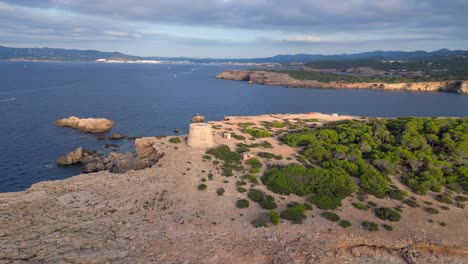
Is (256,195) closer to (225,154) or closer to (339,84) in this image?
(225,154)

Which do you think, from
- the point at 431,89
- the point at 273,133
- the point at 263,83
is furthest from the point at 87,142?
the point at 431,89

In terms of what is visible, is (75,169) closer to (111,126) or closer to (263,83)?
(111,126)

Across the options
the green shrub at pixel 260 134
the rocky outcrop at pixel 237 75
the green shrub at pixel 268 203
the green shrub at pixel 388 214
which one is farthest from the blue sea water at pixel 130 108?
the rocky outcrop at pixel 237 75

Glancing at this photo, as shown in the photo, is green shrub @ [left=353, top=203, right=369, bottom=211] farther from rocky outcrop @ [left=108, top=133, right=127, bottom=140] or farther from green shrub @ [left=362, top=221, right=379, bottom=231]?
rocky outcrop @ [left=108, top=133, right=127, bottom=140]

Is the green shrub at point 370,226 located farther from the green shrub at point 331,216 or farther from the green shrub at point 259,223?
the green shrub at point 259,223

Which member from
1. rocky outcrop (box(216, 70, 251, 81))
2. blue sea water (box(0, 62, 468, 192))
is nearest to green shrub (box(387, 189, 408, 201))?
blue sea water (box(0, 62, 468, 192))

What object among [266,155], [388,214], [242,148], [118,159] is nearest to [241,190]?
[266,155]
